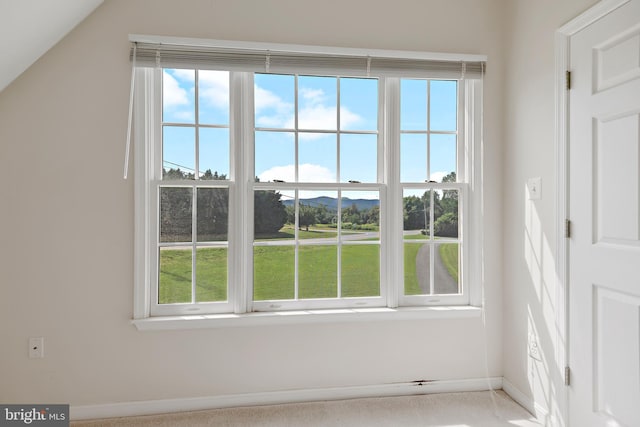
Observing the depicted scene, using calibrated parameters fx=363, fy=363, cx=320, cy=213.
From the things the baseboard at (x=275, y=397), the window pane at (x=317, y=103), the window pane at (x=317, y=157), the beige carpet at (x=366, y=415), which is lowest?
the beige carpet at (x=366, y=415)

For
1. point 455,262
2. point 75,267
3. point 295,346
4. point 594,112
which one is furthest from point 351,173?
point 75,267

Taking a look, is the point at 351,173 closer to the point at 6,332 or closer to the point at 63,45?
the point at 63,45

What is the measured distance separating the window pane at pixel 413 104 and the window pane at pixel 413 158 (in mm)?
81

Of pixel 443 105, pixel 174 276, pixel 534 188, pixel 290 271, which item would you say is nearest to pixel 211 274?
pixel 174 276

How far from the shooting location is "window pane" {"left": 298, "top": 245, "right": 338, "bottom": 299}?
2387 mm

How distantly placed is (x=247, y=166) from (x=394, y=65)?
44.8 inches

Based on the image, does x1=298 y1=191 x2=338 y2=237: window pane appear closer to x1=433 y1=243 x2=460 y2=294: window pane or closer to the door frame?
x1=433 y1=243 x2=460 y2=294: window pane

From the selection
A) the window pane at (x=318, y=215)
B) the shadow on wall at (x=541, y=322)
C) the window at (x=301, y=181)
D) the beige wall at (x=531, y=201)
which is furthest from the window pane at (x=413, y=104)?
the shadow on wall at (x=541, y=322)

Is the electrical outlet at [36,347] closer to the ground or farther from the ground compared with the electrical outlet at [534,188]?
closer to the ground

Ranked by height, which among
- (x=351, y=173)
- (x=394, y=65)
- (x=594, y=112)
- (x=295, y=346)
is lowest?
(x=295, y=346)

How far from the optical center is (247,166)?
2.30 m

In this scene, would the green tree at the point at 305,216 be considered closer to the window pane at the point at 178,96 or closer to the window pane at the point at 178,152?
the window pane at the point at 178,152

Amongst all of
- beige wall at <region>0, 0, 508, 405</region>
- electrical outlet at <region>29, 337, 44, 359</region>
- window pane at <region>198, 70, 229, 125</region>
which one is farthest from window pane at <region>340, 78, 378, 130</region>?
electrical outlet at <region>29, 337, 44, 359</region>

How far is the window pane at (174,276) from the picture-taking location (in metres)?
2.25
